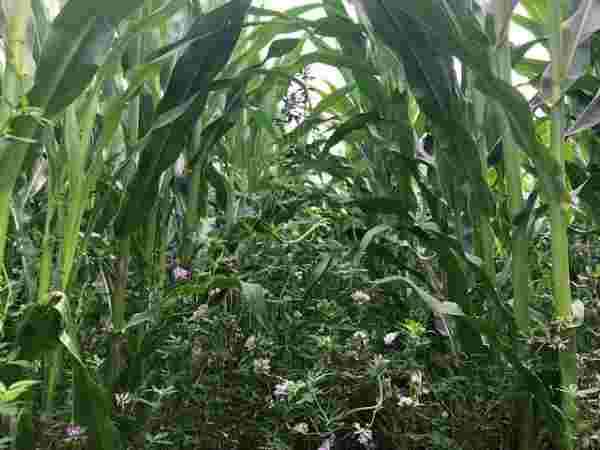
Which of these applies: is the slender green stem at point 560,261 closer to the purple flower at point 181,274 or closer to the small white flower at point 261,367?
the small white flower at point 261,367

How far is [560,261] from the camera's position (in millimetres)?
765

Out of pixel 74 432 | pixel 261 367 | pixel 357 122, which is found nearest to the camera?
pixel 74 432

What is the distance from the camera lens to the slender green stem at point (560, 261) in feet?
2.44

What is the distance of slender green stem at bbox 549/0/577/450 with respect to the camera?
742 millimetres

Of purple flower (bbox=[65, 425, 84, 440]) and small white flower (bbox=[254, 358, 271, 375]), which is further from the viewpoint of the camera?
small white flower (bbox=[254, 358, 271, 375])

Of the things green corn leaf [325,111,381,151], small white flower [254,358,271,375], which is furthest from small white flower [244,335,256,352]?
green corn leaf [325,111,381,151]

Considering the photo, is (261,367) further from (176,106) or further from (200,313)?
(176,106)

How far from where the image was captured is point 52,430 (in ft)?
2.64

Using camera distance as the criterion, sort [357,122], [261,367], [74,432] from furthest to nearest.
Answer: [357,122]
[261,367]
[74,432]

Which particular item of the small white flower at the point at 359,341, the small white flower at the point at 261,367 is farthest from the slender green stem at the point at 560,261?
the small white flower at the point at 261,367

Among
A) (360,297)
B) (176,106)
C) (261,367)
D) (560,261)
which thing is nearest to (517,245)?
(560,261)

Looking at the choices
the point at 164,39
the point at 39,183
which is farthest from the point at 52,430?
the point at 164,39

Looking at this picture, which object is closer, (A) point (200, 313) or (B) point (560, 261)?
(B) point (560, 261)

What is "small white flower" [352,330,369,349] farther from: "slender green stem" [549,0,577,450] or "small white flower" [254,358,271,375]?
"slender green stem" [549,0,577,450]
